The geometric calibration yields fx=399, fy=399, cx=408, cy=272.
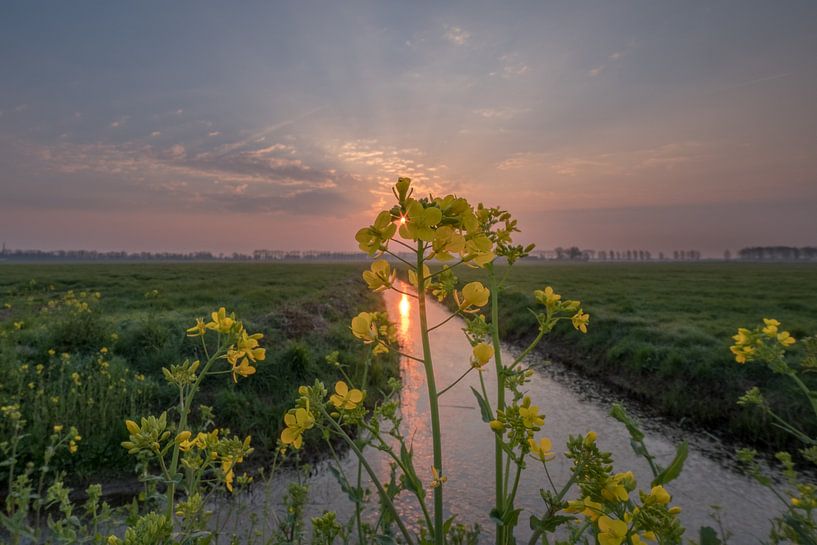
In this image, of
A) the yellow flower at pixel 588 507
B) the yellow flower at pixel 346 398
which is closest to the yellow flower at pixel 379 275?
the yellow flower at pixel 346 398

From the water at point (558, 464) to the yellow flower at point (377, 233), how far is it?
2.69m

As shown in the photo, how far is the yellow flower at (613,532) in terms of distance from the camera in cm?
99

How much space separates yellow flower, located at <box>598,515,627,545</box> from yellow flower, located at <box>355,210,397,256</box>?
0.96m

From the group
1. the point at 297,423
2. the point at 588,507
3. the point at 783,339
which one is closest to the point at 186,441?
the point at 297,423

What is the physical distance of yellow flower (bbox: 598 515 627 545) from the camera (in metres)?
0.99

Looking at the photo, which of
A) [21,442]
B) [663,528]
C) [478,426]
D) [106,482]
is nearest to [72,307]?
[21,442]

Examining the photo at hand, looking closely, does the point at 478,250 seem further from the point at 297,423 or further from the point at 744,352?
the point at 744,352

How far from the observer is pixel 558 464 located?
205 inches

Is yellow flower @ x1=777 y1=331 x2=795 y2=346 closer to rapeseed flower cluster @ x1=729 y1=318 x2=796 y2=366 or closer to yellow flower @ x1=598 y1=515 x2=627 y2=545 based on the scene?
rapeseed flower cluster @ x1=729 y1=318 x2=796 y2=366

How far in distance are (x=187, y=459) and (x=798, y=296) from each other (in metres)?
29.4

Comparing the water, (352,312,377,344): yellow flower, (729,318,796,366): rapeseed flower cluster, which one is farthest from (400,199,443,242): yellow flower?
the water

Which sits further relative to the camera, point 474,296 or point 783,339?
point 783,339

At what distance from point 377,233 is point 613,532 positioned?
3.31ft

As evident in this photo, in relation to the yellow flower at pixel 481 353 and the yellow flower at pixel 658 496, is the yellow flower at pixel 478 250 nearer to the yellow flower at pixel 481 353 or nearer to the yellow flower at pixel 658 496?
the yellow flower at pixel 481 353
